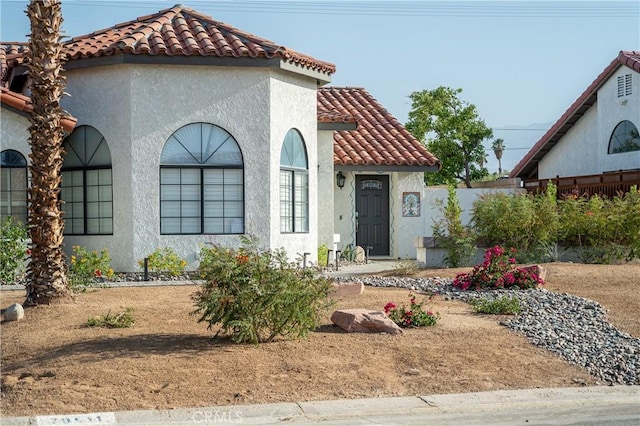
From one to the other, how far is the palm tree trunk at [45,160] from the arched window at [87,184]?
16.9 ft

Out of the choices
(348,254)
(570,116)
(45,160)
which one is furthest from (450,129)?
(45,160)

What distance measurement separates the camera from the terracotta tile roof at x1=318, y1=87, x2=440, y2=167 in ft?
74.6

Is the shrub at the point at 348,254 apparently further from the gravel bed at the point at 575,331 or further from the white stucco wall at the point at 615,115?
the white stucco wall at the point at 615,115

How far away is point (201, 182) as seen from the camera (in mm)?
17641

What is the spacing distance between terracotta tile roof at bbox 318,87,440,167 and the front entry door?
0.80 m

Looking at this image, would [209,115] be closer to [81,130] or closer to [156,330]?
[81,130]

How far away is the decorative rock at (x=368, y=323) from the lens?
1057cm

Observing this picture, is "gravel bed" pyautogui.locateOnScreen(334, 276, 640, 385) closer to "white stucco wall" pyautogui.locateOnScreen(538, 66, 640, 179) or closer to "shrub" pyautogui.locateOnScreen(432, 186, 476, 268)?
"shrub" pyautogui.locateOnScreen(432, 186, 476, 268)

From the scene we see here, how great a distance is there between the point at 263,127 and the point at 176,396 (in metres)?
10.3

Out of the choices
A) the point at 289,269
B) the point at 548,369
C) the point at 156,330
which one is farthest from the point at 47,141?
the point at 548,369

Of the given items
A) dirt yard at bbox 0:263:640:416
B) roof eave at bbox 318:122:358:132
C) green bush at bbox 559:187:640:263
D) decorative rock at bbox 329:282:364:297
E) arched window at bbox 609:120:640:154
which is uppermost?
arched window at bbox 609:120:640:154

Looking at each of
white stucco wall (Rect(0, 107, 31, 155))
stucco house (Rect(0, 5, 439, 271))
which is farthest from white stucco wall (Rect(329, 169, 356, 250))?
white stucco wall (Rect(0, 107, 31, 155))

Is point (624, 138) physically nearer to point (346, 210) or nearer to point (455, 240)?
point (346, 210)

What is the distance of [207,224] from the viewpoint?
698 inches
